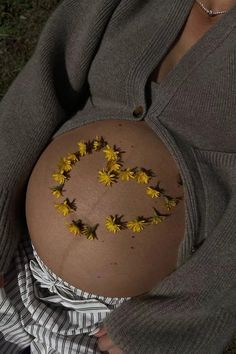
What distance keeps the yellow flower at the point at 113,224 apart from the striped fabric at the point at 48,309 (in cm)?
23

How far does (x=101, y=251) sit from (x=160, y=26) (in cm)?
59

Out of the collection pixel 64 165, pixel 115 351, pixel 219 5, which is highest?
pixel 219 5

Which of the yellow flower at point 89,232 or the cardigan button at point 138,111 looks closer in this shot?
the yellow flower at point 89,232

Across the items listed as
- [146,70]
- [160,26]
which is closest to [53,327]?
[146,70]

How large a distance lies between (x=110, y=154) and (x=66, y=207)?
6.4 inches

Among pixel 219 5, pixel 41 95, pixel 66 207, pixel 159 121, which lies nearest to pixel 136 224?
pixel 66 207

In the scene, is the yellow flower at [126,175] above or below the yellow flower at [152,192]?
above

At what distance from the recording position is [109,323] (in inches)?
49.3

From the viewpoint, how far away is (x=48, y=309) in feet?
4.46

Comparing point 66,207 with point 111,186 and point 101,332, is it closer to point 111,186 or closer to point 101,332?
point 111,186

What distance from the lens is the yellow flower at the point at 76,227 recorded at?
1.18 meters

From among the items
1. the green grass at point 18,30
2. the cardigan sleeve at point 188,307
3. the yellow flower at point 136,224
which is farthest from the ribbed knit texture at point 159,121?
the green grass at point 18,30

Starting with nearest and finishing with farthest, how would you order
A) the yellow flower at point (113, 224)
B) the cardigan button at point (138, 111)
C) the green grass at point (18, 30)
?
the yellow flower at point (113, 224) → the cardigan button at point (138, 111) → the green grass at point (18, 30)

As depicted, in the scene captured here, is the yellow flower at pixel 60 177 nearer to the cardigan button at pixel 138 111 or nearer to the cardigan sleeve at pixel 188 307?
the cardigan button at pixel 138 111
